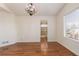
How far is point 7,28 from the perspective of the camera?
7137mm

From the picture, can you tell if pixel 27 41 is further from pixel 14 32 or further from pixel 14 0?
pixel 14 0

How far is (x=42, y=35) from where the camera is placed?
816 centimetres

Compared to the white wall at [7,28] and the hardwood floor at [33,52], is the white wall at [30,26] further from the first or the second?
the hardwood floor at [33,52]

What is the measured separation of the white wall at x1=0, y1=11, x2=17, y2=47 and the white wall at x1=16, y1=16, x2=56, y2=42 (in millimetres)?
690

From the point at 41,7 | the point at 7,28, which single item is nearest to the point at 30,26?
the point at 7,28

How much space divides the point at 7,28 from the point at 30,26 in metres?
1.71

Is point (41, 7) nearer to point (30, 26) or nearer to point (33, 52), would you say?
point (30, 26)

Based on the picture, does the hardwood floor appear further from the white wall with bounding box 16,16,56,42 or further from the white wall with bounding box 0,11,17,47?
the white wall with bounding box 16,16,56,42

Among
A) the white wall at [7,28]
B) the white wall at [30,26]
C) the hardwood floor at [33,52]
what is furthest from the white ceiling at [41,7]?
the hardwood floor at [33,52]

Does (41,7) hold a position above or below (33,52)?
above

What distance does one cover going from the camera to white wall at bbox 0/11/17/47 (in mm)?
6980

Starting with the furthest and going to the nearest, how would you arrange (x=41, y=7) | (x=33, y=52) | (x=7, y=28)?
(x=7, y=28) → (x=41, y=7) → (x=33, y=52)

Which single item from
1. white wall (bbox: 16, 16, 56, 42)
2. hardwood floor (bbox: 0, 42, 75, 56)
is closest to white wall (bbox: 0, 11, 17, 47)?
white wall (bbox: 16, 16, 56, 42)

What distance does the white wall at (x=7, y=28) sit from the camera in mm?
6980
